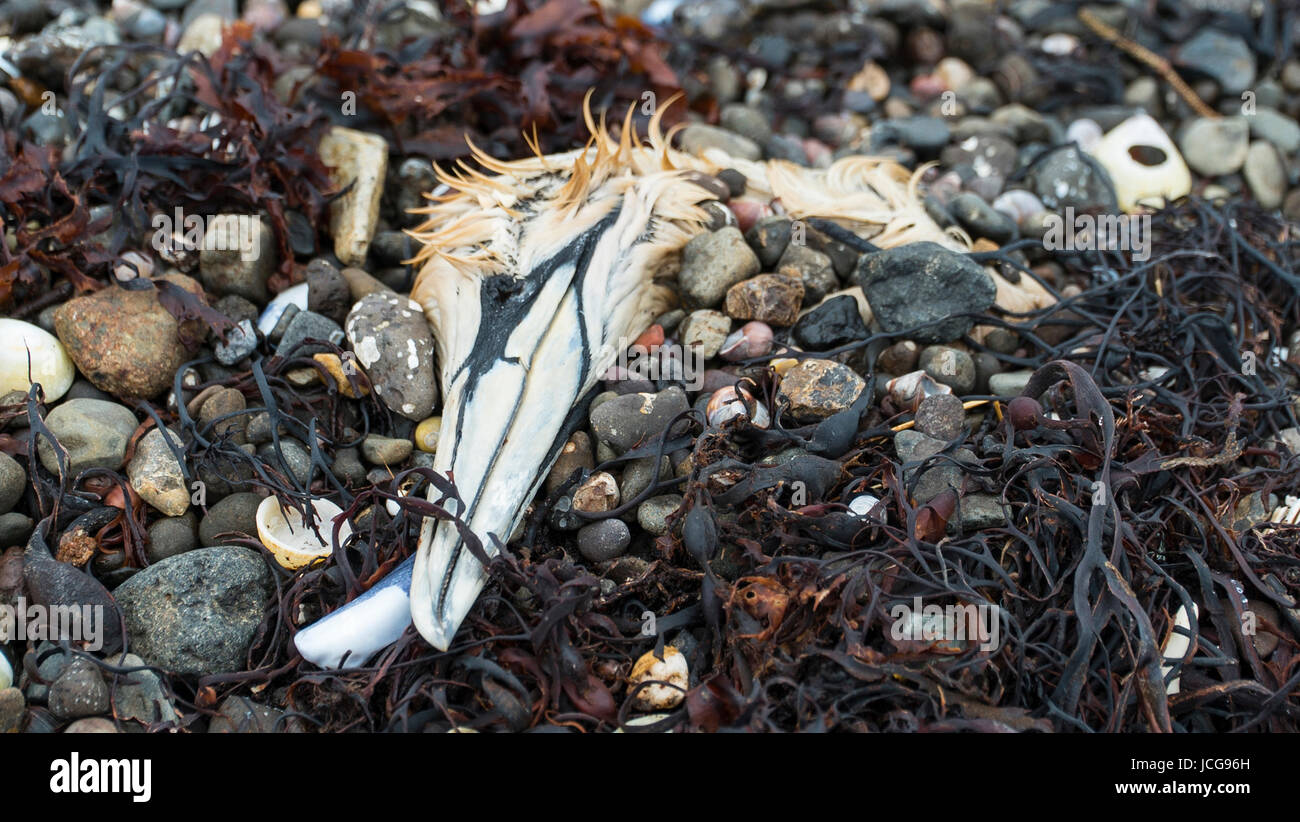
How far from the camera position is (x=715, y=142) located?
3938 millimetres

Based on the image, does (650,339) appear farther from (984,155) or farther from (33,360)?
(984,155)

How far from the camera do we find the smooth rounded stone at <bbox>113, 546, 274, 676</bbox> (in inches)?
93.5

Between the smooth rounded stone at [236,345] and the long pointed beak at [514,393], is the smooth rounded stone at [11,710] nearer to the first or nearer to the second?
the long pointed beak at [514,393]

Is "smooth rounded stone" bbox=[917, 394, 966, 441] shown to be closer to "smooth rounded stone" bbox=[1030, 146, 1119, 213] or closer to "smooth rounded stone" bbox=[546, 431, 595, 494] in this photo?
"smooth rounded stone" bbox=[546, 431, 595, 494]

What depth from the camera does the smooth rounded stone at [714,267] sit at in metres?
3.10

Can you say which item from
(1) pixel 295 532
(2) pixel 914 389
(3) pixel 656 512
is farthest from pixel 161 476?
(2) pixel 914 389

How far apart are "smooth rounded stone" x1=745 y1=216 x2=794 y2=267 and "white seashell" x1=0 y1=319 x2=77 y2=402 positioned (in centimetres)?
215

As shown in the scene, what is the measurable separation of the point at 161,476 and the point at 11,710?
69 centimetres

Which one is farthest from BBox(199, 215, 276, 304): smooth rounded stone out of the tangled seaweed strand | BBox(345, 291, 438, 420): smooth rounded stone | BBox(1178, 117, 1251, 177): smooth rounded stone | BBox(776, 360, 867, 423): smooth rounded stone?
BBox(1178, 117, 1251, 177): smooth rounded stone

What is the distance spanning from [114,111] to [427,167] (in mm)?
1318

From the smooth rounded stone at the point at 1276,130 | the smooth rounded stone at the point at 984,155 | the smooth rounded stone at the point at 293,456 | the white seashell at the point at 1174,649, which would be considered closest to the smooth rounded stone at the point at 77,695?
the smooth rounded stone at the point at 293,456

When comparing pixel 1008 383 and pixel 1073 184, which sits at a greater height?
pixel 1073 184

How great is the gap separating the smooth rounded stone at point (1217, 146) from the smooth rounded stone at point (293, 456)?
3.83m
